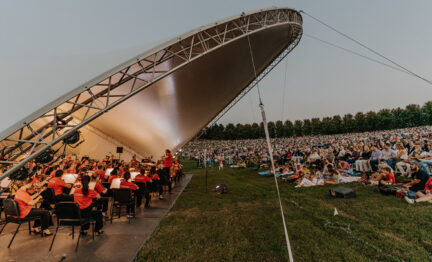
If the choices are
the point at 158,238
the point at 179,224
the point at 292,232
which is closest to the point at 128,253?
the point at 158,238

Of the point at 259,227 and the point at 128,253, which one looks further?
the point at 259,227

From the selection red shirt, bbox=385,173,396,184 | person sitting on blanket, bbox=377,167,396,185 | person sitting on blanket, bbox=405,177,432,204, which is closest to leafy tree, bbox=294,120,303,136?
person sitting on blanket, bbox=377,167,396,185

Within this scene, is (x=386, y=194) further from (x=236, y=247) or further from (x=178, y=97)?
(x=178, y=97)

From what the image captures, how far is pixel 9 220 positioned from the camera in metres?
4.16

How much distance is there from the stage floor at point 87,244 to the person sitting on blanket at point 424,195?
23.2 feet

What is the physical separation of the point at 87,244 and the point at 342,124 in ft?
342

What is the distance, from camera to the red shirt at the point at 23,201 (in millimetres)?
4074

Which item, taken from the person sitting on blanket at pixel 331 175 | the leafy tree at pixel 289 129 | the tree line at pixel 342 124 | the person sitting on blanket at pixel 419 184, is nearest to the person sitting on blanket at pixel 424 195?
the person sitting on blanket at pixel 419 184

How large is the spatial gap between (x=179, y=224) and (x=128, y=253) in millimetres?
1581

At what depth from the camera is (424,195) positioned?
18.2 feet

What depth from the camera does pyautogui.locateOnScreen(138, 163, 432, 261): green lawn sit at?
3.44m

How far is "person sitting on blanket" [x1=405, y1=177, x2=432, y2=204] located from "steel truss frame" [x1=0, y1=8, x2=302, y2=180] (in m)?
7.28

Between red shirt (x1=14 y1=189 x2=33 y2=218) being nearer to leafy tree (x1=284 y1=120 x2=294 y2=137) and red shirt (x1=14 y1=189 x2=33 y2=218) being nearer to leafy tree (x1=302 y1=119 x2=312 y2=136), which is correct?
leafy tree (x1=302 y1=119 x2=312 y2=136)

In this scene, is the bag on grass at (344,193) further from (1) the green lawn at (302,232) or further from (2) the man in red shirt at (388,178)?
(2) the man in red shirt at (388,178)
